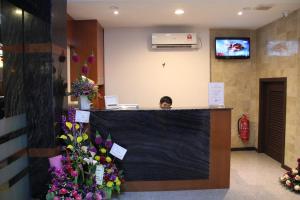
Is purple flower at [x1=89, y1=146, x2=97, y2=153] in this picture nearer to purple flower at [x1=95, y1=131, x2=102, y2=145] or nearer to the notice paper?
purple flower at [x1=95, y1=131, x2=102, y2=145]

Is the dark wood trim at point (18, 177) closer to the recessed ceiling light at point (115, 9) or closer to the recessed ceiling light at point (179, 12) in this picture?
the recessed ceiling light at point (115, 9)

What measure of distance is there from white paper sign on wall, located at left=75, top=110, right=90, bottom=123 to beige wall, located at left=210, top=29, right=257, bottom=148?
312 centimetres

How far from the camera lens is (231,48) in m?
5.28

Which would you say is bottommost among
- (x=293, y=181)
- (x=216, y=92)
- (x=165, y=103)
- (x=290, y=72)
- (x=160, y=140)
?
(x=293, y=181)

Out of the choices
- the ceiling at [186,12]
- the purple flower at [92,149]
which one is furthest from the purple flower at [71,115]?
the ceiling at [186,12]

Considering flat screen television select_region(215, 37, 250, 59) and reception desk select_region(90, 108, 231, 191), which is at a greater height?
flat screen television select_region(215, 37, 250, 59)

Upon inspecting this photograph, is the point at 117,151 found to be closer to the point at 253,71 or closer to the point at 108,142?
the point at 108,142

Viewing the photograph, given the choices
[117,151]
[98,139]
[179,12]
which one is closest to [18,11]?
[98,139]

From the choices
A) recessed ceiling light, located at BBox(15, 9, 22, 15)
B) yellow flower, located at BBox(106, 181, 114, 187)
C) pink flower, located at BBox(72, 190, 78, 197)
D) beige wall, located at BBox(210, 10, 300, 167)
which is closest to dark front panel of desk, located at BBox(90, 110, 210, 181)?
yellow flower, located at BBox(106, 181, 114, 187)

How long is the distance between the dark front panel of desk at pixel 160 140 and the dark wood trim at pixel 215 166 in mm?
61

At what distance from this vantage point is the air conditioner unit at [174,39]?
16.6 ft

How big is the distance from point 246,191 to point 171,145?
1164 mm

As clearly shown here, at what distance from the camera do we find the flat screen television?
5.26 metres

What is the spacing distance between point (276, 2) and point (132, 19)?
7.56 ft
